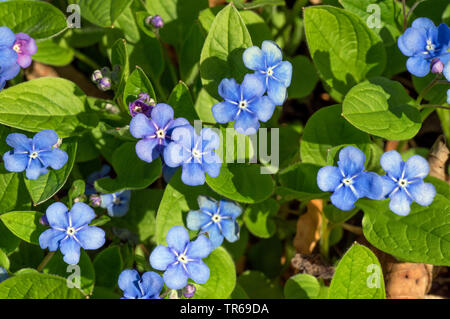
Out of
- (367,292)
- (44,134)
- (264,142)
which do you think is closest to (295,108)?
(264,142)

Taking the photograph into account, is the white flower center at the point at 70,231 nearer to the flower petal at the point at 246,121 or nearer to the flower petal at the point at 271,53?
the flower petal at the point at 246,121

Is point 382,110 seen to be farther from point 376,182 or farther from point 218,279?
point 218,279

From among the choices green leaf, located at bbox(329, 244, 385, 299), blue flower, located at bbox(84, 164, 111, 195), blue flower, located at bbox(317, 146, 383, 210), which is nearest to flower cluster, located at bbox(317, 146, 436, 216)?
blue flower, located at bbox(317, 146, 383, 210)

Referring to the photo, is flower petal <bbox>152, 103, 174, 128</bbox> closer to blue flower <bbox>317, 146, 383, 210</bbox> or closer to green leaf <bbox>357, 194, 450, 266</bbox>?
blue flower <bbox>317, 146, 383, 210</bbox>

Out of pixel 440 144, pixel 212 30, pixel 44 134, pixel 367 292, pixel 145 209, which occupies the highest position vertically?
pixel 212 30

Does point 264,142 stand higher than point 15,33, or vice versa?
point 15,33

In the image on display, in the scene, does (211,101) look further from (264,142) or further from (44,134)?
(44,134)
